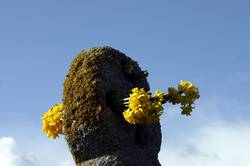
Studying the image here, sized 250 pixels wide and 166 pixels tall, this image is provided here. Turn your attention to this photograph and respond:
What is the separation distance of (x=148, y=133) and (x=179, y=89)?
1.30 m

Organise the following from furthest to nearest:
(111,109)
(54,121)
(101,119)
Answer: (54,121)
(111,109)
(101,119)

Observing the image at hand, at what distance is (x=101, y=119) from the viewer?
14344mm

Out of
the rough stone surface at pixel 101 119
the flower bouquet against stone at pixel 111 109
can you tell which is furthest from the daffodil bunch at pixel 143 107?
the rough stone surface at pixel 101 119

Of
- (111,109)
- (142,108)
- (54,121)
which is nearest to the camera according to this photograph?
(142,108)

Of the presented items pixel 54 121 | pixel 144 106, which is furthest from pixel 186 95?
pixel 54 121

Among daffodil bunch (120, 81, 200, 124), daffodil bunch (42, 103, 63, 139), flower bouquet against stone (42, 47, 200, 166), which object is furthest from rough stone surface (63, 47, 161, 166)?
daffodil bunch (42, 103, 63, 139)

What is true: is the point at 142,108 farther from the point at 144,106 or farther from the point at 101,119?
the point at 101,119

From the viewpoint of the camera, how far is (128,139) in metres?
14.7

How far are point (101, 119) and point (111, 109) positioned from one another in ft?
1.76

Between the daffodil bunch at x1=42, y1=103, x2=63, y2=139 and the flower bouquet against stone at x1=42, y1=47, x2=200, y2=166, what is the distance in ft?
0.40

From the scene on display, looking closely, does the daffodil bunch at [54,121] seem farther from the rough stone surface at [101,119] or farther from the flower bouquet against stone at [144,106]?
the rough stone surface at [101,119]

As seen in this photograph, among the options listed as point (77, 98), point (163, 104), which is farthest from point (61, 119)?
point (163, 104)

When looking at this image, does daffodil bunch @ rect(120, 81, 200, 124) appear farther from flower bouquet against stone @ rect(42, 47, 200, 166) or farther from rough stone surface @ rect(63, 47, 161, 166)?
rough stone surface @ rect(63, 47, 161, 166)

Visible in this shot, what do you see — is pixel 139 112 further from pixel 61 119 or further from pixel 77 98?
pixel 61 119
